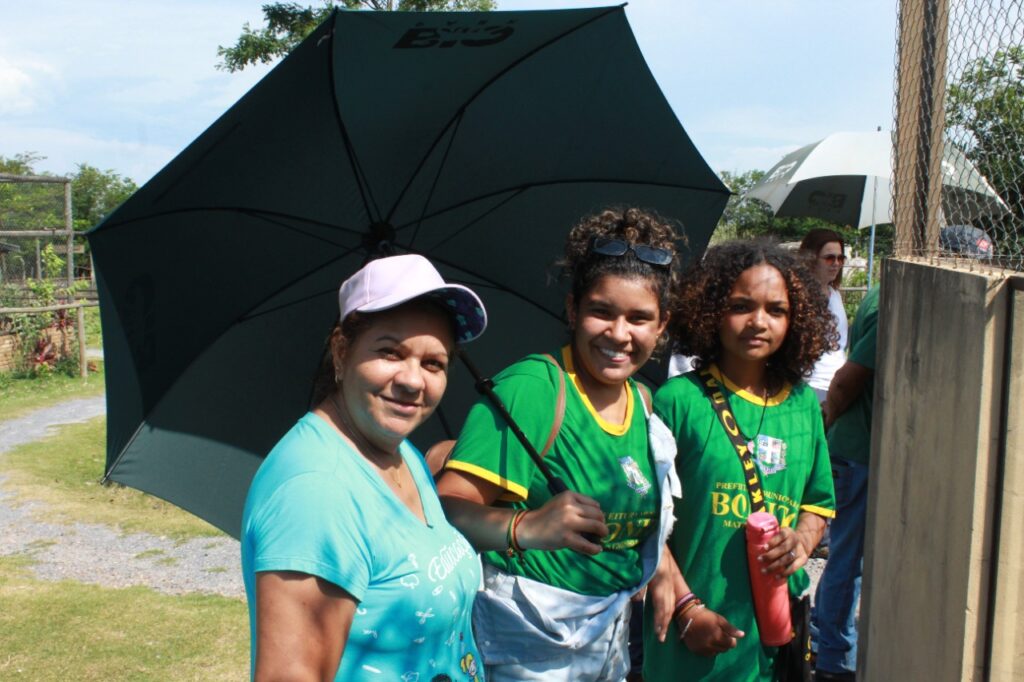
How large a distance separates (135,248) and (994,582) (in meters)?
→ 2.23

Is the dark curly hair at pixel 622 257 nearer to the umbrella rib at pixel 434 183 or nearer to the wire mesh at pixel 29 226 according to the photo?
the umbrella rib at pixel 434 183

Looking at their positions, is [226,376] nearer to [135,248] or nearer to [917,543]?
[135,248]

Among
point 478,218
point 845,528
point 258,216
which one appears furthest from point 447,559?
point 845,528

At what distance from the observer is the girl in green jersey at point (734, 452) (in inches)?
96.6

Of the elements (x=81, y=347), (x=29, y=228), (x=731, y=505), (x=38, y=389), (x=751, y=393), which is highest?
(x=29, y=228)

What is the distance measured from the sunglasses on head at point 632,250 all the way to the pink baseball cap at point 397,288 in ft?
1.87

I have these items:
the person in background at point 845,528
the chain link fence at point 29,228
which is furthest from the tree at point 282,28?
the person in background at point 845,528

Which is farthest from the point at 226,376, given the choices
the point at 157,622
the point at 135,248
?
the point at 157,622

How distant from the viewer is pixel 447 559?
1.71m

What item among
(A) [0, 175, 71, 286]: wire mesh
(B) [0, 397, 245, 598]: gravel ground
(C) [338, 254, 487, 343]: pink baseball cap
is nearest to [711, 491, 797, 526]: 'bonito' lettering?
(C) [338, 254, 487, 343]: pink baseball cap

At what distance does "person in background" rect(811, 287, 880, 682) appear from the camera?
159 inches

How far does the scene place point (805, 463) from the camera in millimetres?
2584

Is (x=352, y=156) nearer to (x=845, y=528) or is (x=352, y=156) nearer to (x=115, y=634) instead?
(x=845, y=528)

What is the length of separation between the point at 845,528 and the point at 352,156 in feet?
9.60
